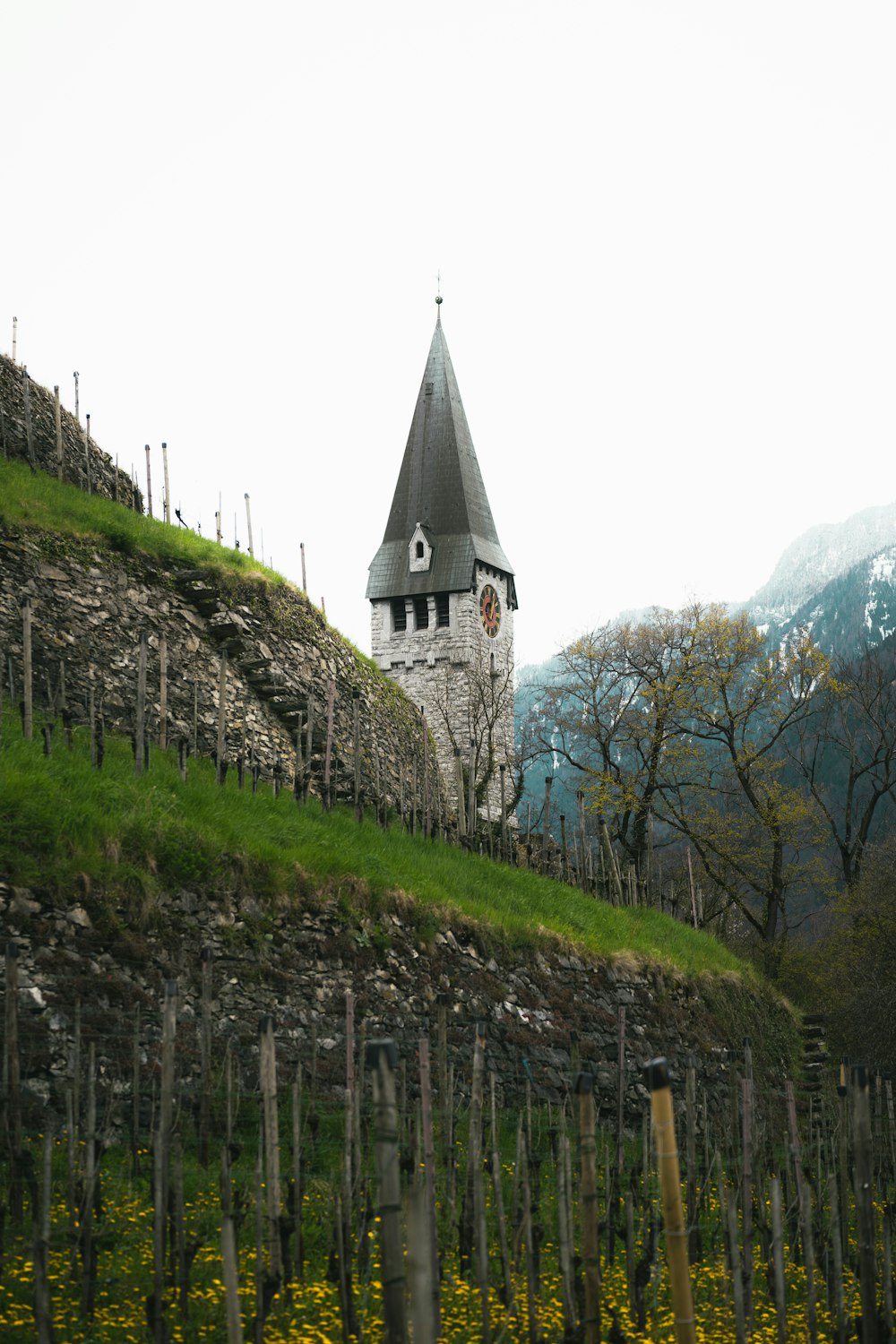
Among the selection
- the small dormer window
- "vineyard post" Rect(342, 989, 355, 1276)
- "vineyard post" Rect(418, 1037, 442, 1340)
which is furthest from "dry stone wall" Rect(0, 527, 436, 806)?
the small dormer window

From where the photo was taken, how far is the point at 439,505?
55.2 metres

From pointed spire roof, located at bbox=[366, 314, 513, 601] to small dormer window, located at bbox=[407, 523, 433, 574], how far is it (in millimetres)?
176

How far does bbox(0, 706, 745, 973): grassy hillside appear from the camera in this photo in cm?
1459

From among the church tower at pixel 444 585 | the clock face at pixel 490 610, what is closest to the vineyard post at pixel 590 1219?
the church tower at pixel 444 585

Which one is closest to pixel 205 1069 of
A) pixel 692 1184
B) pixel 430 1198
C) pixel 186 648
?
pixel 430 1198

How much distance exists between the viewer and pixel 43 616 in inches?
880

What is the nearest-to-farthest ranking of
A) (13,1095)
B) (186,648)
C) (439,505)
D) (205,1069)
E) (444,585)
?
(13,1095) < (205,1069) < (186,648) < (444,585) < (439,505)

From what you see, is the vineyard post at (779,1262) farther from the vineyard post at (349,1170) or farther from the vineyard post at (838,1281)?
the vineyard post at (349,1170)

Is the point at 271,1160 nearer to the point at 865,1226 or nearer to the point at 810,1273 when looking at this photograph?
the point at 865,1226

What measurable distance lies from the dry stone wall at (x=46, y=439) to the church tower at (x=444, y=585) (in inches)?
854

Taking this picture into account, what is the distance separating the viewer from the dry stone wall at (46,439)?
1088 inches

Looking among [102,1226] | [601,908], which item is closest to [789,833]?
[601,908]

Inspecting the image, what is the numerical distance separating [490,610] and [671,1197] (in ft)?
161

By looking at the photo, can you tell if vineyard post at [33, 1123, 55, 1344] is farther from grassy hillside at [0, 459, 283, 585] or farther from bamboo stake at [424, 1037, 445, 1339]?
grassy hillside at [0, 459, 283, 585]
